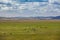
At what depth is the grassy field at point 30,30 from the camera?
5.70 ft

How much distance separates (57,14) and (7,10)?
458mm

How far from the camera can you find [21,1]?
175 cm

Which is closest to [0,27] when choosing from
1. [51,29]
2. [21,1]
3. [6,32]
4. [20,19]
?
[6,32]

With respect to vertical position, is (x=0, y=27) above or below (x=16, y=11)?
below

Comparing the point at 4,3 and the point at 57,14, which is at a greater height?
the point at 4,3

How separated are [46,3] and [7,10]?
36 cm

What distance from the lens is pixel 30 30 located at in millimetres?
1746

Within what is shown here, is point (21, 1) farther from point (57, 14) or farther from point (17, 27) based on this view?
point (57, 14)

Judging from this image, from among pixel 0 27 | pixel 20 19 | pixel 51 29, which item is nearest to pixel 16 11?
pixel 20 19

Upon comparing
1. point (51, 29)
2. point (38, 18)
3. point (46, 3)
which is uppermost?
point (46, 3)

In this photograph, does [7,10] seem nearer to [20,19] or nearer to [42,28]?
[20,19]

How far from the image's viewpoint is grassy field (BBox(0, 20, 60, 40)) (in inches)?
68.4

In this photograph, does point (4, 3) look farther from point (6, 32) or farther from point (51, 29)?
point (51, 29)

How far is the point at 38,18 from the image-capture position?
1.75 metres
